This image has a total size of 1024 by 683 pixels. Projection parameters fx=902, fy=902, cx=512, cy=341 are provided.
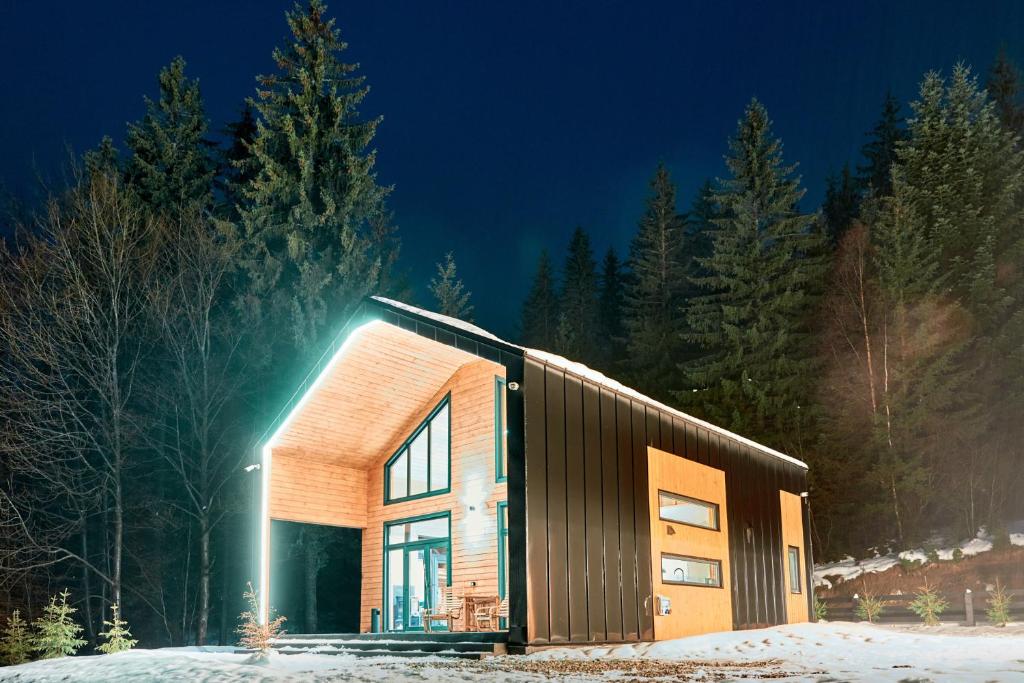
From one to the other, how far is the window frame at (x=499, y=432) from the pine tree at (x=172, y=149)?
15760 millimetres

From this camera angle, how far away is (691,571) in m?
13.6

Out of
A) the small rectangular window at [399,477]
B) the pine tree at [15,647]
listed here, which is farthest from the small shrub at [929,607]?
the pine tree at [15,647]

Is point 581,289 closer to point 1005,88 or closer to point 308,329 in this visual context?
point 1005,88

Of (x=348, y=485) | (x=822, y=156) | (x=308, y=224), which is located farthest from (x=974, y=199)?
(x=822, y=156)

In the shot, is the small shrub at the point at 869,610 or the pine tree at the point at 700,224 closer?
the small shrub at the point at 869,610

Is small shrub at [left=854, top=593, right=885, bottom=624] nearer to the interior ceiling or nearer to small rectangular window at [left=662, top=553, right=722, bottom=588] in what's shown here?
small rectangular window at [left=662, top=553, right=722, bottom=588]

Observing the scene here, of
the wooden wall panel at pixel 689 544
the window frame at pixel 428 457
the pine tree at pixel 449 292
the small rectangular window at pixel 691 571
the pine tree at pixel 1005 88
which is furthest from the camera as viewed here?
the pine tree at pixel 1005 88

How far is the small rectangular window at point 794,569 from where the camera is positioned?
17.6 meters

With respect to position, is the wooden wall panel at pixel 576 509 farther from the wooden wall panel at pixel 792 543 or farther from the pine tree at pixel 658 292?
the pine tree at pixel 658 292

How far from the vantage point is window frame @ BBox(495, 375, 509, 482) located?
14047 mm

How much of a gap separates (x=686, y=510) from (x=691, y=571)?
2.98 feet

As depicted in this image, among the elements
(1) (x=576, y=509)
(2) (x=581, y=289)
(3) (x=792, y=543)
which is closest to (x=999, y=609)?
(3) (x=792, y=543)

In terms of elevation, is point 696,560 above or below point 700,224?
below

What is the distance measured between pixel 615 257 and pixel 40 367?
34.2m
